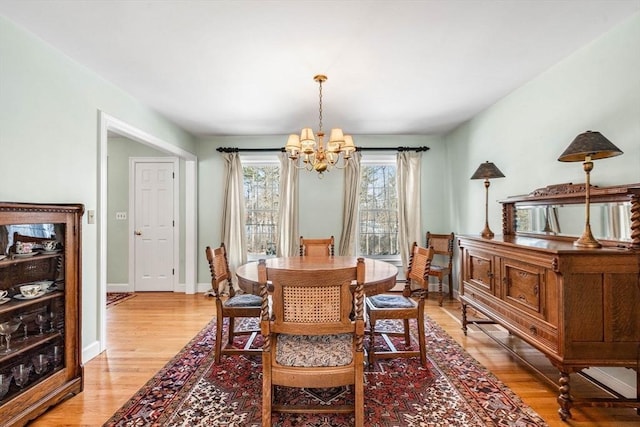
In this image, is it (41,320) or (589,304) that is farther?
(41,320)

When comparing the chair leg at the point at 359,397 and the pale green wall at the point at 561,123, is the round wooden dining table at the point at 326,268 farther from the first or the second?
the pale green wall at the point at 561,123

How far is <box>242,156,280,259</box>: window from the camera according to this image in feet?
16.2

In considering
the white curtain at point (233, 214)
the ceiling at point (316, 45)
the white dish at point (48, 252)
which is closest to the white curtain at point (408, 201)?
the ceiling at point (316, 45)

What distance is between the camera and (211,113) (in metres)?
3.69

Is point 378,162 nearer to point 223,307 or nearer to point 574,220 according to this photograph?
point 574,220

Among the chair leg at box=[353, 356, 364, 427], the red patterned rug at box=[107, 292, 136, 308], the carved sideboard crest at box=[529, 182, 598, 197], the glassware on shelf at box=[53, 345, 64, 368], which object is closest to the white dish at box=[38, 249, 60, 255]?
the glassware on shelf at box=[53, 345, 64, 368]

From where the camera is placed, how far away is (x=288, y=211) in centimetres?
464

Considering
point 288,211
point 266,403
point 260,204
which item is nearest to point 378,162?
point 288,211

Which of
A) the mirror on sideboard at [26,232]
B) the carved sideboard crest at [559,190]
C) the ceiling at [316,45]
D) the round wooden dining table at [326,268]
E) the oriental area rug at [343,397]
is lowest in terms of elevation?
the oriental area rug at [343,397]

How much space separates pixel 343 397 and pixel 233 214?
3.31 meters

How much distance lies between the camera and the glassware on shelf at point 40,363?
74.6 inches

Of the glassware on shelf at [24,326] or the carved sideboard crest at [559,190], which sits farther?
the carved sideboard crest at [559,190]

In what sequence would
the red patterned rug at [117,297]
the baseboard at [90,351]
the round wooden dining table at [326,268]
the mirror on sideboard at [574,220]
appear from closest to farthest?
the mirror on sideboard at [574,220] < the round wooden dining table at [326,268] < the baseboard at [90,351] < the red patterned rug at [117,297]

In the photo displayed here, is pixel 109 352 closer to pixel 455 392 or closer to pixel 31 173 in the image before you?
pixel 31 173
